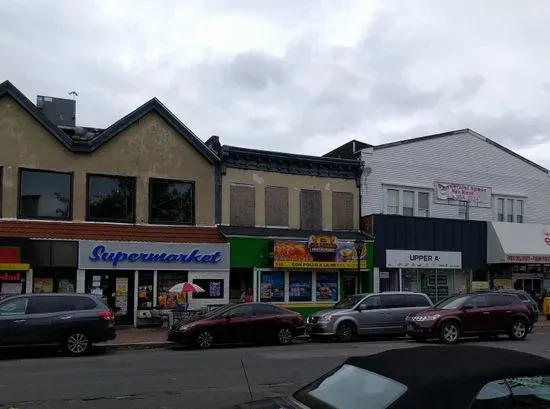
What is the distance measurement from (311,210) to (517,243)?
10.9m

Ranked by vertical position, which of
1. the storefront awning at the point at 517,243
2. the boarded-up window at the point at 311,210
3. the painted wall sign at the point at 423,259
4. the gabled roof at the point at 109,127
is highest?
the gabled roof at the point at 109,127

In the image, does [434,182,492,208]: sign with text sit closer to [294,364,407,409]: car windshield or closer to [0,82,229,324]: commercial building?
[0,82,229,324]: commercial building

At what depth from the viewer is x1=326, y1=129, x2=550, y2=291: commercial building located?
97.1 ft

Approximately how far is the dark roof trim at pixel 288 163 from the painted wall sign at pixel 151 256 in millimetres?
3751

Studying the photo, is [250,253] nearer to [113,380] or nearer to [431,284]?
[431,284]

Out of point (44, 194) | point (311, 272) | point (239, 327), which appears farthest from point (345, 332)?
point (44, 194)

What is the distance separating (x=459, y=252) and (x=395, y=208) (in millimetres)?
3864

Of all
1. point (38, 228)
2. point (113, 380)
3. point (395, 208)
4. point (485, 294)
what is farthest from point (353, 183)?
point (113, 380)

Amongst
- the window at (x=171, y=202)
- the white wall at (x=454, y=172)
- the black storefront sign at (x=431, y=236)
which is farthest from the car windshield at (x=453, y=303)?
the window at (x=171, y=202)

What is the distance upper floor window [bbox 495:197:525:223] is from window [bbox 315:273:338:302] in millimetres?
10140

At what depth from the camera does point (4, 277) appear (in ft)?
72.1

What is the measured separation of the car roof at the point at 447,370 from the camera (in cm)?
378

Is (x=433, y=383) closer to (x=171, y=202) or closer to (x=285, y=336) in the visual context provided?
(x=285, y=336)

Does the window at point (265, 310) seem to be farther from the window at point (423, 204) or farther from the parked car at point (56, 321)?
the window at point (423, 204)
